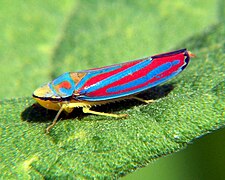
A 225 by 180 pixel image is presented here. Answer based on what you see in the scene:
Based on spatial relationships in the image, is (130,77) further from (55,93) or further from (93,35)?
(93,35)

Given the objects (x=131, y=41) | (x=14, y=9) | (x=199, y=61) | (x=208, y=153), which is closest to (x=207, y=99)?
(x=199, y=61)

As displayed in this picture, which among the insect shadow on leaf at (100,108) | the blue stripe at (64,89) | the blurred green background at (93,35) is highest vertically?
the blurred green background at (93,35)

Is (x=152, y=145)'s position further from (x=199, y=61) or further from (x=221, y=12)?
(x=221, y=12)

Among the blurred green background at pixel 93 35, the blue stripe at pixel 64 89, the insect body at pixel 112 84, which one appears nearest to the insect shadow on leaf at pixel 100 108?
the insect body at pixel 112 84

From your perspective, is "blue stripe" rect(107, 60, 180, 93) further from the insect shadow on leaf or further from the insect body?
the insect shadow on leaf

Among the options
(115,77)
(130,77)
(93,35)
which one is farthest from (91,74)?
(93,35)

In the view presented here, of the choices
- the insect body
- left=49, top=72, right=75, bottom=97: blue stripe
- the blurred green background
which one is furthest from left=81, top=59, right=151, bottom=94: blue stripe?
the blurred green background

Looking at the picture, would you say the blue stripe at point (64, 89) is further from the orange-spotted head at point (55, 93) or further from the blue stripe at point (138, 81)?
the blue stripe at point (138, 81)
